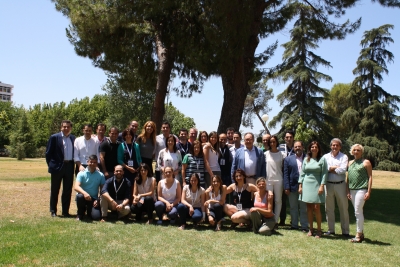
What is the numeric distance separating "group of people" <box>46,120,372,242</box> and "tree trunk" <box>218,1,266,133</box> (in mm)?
3518

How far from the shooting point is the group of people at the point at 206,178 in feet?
21.7

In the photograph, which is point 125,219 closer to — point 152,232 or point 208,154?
point 152,232

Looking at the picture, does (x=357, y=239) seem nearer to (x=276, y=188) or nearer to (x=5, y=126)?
(x=276, y=188)

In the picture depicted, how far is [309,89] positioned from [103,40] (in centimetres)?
1953

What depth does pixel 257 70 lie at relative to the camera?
13.8 metres

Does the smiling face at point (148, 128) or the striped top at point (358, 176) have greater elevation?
the smiling face at point (148, 128)

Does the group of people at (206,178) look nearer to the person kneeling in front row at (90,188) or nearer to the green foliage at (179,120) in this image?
the person kneeling in front row at (90,188)

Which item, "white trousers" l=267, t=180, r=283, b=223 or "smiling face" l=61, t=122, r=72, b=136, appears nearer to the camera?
"white trousers" l=267, t=180, r=283, b=223

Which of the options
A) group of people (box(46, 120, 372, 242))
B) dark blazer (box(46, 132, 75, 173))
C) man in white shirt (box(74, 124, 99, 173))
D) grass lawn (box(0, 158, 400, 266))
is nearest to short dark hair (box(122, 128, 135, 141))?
group of people (box(46, 120, 372, 242))

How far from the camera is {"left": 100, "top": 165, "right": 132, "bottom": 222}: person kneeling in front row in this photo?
7.08 metres

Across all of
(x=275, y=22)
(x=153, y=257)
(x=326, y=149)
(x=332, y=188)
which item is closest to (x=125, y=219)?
(x=153, y=257)

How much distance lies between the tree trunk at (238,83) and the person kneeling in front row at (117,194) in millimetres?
4705


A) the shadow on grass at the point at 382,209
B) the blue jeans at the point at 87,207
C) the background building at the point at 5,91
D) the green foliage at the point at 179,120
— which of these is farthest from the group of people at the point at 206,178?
the background building at the point at 5,91

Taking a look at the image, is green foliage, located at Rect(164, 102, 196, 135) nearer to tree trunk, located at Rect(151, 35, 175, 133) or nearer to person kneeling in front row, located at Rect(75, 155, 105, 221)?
tree trunk, located at Rect(151, 35, 175, 133)
